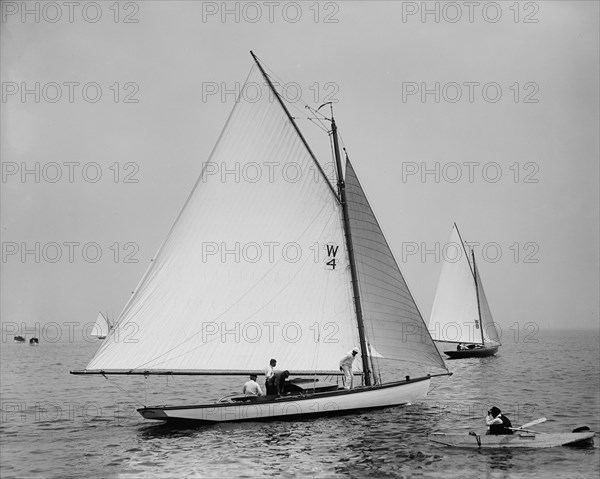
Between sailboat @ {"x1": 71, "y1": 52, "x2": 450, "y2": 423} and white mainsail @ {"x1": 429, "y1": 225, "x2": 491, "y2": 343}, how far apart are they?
4302cm

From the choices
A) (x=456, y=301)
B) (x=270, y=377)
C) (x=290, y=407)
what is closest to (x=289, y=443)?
(x=290, y=407)

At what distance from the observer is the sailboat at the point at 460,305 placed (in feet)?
246

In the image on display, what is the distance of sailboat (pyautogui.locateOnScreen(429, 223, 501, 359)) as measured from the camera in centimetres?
7506

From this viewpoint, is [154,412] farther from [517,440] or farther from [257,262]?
[517,440]

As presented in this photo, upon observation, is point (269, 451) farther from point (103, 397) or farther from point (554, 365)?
point (554, 365)

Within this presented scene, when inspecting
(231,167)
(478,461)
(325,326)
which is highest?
(231,167)

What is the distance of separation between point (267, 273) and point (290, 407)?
6135 mm

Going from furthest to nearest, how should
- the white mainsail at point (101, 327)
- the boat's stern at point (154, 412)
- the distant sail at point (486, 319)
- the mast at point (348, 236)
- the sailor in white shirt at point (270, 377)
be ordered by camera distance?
the white mainsail at point (101, 327)
the distant sail at point (486, 319)
the mast at point (348, 236)
the sailor in white shirt at point (270, 377)
the boat's stern at point (154, 412)

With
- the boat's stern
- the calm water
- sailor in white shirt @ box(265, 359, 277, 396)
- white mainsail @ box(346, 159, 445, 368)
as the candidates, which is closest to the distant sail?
the calm water

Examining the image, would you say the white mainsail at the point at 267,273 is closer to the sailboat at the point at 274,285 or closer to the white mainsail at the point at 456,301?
the sailboat at the point at 274,285

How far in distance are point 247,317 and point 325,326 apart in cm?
376

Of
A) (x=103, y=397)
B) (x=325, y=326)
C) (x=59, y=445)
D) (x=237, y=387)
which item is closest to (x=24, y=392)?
(x=103, y=397)

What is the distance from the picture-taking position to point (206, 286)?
3048 cm

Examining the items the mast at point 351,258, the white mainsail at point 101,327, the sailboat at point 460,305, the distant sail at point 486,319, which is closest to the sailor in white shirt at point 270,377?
the mast at point 351,258
